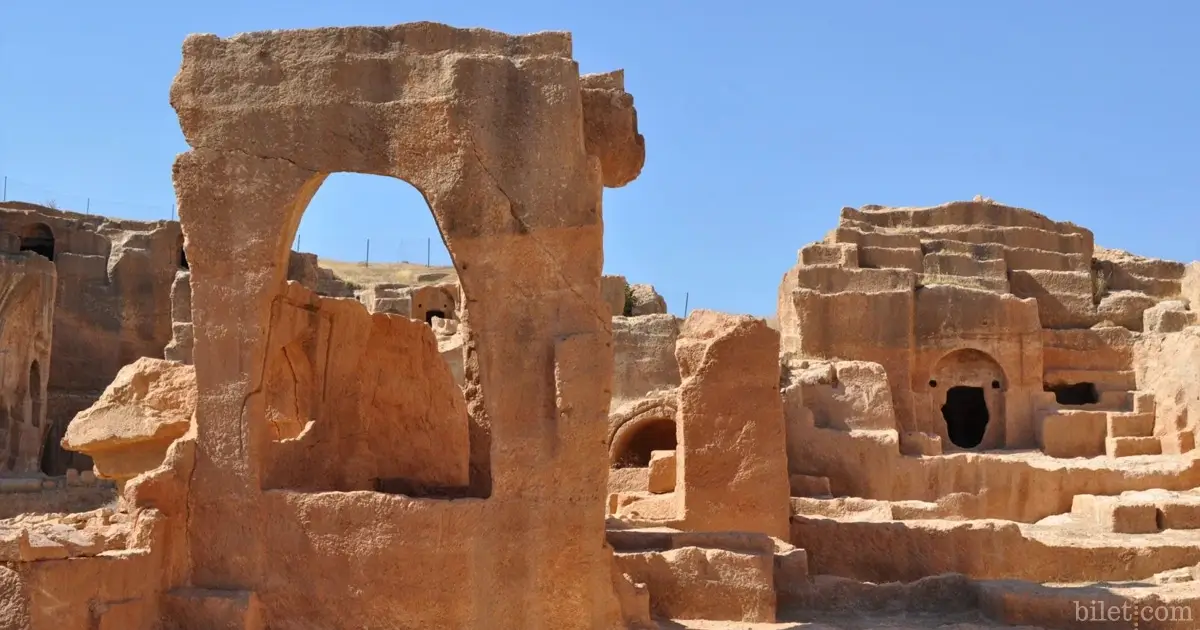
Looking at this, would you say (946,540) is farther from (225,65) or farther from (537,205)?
A: (225,65)

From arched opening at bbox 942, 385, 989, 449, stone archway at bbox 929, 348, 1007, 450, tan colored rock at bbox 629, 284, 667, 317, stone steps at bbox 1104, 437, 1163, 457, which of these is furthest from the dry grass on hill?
stone steps at bbox 1104, 437, 1163, 457

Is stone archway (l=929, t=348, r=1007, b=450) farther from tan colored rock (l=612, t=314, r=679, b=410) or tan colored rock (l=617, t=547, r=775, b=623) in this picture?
tan colored rock (l=617, t=547, r=775, b=623)

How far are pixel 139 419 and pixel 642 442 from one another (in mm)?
8828

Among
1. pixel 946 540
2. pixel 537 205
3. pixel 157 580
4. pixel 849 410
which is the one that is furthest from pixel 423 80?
pixel 849 410

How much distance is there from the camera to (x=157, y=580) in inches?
270

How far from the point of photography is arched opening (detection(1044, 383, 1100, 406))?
20.0 m

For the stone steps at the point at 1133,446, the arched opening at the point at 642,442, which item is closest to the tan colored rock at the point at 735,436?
the arched opening at the point at 642,442

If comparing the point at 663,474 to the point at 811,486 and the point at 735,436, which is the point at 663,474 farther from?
the point at 735,436

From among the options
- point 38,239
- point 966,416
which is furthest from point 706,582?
point 38,239

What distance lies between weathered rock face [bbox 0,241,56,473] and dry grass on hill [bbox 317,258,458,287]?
2052 cm

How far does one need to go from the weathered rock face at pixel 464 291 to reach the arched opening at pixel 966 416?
16.1m

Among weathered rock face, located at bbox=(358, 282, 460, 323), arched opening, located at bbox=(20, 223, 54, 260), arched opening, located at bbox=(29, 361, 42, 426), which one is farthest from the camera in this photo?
arched opening, located at bbox=(20, 223, 54, 260)

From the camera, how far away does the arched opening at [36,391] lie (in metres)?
21.7

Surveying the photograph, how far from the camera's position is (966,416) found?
865 inches
